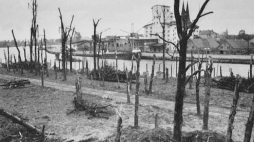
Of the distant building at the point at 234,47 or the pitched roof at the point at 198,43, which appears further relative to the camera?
the pitched roof at the point at 198,43

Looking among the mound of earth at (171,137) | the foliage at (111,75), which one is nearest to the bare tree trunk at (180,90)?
the mound of earth at (171,137)

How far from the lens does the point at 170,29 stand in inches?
3383

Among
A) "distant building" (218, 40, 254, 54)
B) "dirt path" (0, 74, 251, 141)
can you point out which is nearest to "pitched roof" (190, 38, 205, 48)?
"distant building" (218, 40, 254, 54)

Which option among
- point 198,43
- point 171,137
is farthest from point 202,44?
point 171,137

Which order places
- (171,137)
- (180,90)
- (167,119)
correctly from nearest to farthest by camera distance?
(180,90), (171,137), (167,119)

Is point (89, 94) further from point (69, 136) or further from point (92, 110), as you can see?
point (69, 136)

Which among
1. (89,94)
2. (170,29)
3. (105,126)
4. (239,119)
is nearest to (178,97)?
(105,126)

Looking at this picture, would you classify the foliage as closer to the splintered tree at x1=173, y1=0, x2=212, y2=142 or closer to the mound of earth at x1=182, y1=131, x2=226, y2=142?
the mound of earth at x1=182, y1=131, x2=226, y2=142

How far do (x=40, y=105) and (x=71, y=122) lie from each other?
175 inches

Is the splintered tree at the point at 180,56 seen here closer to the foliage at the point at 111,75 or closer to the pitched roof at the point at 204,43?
the foliage at the point at 111,75

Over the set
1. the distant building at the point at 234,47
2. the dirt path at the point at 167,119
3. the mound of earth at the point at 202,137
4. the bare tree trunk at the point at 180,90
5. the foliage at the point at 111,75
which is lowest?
the dirt path at the point at 167,119

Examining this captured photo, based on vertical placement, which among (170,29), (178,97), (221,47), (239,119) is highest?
(170,29)

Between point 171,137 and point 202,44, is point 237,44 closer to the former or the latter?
point 202,44

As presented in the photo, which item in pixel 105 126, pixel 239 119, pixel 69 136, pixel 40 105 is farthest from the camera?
pixel 40 105
